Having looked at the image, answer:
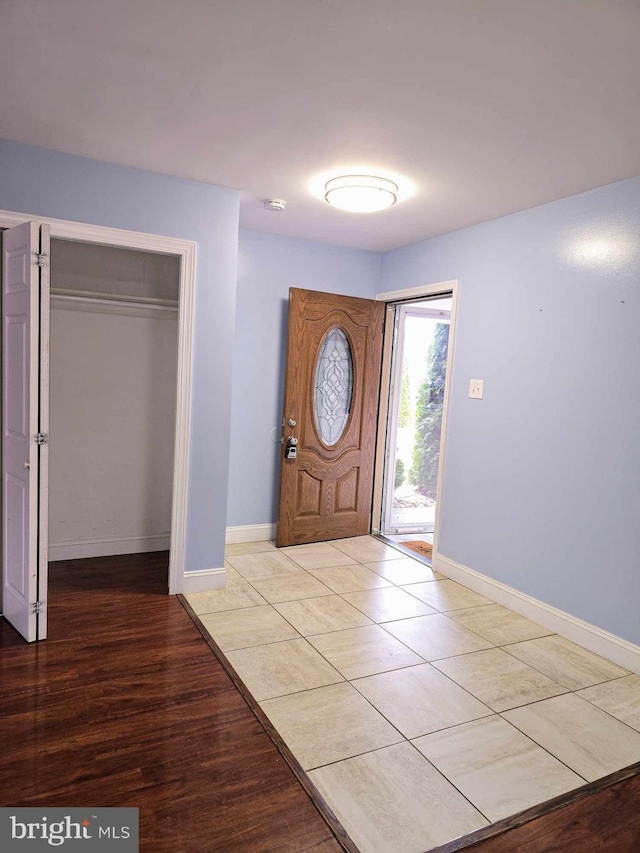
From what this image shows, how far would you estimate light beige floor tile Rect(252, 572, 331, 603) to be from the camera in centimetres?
371

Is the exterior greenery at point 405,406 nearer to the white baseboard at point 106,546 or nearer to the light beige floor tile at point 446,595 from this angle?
the light beige floor tile at point 446,595

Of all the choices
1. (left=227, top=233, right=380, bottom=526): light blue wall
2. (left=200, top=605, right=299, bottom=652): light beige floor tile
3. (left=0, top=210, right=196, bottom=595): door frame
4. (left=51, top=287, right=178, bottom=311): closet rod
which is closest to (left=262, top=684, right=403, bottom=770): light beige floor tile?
(left=200, top=605, right=299, bottom=652): light beige floor tile

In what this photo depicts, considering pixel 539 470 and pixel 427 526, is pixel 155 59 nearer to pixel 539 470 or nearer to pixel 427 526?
pixel 539 470

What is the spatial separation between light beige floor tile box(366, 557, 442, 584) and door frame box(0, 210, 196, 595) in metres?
1.46

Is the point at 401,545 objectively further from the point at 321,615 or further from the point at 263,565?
the point at 321,615

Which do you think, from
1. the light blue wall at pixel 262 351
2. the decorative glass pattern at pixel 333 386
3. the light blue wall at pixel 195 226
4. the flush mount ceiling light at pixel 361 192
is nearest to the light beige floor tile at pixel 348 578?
the light blue wall at pixel 195 226

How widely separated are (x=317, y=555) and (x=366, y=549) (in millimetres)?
469

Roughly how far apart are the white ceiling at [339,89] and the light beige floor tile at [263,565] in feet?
8.23

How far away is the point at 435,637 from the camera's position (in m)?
3.25

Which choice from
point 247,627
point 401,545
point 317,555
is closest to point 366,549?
point 401,545

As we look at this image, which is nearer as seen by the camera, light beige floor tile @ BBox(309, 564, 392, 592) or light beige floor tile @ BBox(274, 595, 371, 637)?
light beige floor tile @ BBox(274, 595, 371, 637)

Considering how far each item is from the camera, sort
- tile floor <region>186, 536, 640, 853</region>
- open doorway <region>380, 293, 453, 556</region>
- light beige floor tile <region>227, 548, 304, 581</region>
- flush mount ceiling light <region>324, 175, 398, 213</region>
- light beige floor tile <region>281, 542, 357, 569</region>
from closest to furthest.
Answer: tile floor <region>186, 536, 640, 853</region>, flush mount ceiling light <region>324, 175, 398, 213</region>, light beige floor tile <region>227, 548, 304, 581</region>, light beige floor tile <region>281, 542, 357, 569</region>, open doorway <region>380, 293, 453, 556</region>

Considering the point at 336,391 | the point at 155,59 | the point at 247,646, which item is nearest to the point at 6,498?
the point at 247,646

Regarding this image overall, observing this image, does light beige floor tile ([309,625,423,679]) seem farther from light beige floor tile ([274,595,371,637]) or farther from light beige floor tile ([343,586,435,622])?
light beige floor tile ([343,586,435,622])
